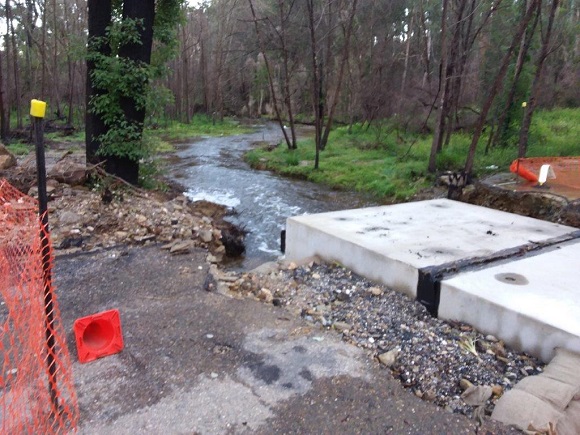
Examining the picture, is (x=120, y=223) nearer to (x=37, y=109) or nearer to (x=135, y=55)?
(x=135, y=55)

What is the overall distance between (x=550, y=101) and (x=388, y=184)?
14.2 metres

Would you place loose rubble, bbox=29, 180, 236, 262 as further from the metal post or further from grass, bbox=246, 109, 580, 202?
grass, bbox=246, 109, 580, 202

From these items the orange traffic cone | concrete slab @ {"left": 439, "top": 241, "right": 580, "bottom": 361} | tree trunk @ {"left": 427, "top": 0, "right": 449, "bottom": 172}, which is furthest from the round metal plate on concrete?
tree trunk @ {"left": 427, "top": 0, "right": 449, "bottom": 172}

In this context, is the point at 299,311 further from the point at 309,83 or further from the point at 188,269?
the point at 309,83

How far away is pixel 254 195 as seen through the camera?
41.3 feet

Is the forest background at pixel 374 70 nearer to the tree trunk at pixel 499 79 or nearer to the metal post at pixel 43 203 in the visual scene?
the tree trunk at pixel 499 79

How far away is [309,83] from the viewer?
1291 inches

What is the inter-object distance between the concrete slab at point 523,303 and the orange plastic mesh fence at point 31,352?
3128 millimetres

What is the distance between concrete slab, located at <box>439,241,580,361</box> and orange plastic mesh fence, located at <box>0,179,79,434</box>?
313 centimetres

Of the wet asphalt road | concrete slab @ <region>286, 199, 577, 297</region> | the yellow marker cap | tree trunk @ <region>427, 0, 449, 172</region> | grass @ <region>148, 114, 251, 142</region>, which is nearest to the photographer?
the yellow marker cap

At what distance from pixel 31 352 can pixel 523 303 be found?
12.8 ft

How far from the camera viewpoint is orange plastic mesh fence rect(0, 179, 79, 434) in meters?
2.85

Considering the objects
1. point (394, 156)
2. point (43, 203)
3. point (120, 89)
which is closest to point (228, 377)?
point (43, 203)

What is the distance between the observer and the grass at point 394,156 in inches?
494
